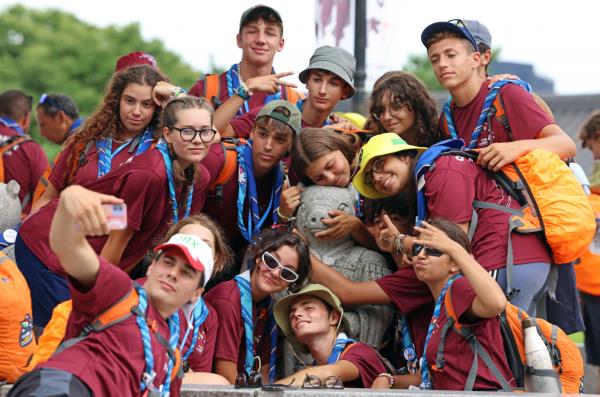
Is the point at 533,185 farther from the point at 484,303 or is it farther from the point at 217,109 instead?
the point at 217,109

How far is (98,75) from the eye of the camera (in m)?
37.5

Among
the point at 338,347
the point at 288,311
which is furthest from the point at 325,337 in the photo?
the point at 288,311

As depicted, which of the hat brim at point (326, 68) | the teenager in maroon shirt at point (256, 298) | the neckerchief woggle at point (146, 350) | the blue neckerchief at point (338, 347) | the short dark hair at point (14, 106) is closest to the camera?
the neckerchief woggle at point (146, 350)

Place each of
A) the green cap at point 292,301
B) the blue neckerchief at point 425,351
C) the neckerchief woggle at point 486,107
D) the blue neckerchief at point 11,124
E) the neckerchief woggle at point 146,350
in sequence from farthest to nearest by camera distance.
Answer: the blue neckerchief at point 11,124 < the neckerchief woggle at point 486,107 < the green cap at point 292,301 < the blue neckerchief at point 425,351 < the neckerchief woggle at point 146,350

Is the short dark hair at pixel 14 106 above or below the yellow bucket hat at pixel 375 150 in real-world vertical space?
above

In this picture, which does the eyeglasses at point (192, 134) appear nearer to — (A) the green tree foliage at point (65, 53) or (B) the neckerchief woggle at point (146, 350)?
(B) the neckerchief woggle at point (146, 350)

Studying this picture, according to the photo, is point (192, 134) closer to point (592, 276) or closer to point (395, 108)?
point (395, 108)

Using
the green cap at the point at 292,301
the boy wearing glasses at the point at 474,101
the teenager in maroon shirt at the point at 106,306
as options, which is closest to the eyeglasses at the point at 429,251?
the green cap at the point at 292,301

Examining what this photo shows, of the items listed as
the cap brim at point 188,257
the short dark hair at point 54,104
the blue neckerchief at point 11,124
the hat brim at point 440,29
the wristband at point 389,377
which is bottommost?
the wristband at point 389,377

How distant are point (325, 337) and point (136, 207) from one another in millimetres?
1338

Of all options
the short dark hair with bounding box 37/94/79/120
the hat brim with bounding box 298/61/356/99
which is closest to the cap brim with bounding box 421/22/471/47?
the hat brim with bounding box 298/61/356/99

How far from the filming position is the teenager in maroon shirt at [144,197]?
17.1ft

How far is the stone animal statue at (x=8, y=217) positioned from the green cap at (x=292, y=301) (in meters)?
1.75

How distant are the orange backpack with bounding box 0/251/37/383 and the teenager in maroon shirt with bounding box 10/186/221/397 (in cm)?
120
